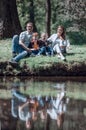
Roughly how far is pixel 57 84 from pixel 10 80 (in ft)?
5.32

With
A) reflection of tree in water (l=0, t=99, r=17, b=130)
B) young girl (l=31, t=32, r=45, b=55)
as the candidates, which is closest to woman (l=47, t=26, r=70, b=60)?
young girl (l=31, t=32, r=45, b=55)

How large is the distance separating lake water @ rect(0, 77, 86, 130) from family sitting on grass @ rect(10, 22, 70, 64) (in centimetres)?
139

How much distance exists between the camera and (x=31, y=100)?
1150cm

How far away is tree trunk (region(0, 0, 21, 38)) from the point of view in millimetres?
22750

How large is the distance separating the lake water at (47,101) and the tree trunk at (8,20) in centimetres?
749

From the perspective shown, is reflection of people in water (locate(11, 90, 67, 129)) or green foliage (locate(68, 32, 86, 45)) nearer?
reflection of people in water (locate(11, 90, 67, 129))

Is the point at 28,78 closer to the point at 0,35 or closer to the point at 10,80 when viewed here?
the point at 10,80

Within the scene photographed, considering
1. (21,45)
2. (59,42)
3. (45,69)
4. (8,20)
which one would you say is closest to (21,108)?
(45,69)

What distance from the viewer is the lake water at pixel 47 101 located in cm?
908

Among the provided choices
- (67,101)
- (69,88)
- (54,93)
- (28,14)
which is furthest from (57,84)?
(28,14)

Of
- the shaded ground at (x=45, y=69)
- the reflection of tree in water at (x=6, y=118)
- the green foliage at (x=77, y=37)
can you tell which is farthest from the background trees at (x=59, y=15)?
the reflection of tree in water at (x=6, y=118)

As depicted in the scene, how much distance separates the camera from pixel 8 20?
2283cm

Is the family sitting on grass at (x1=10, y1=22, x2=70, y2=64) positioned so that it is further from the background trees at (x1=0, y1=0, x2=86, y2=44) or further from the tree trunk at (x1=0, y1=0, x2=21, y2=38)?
the background trees at (x1=0, y1=0, x2=86, y2=44)

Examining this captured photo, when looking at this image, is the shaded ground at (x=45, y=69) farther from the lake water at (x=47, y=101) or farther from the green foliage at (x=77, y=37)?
the green foliage at (x=77, y=37)
